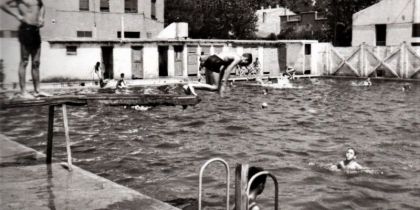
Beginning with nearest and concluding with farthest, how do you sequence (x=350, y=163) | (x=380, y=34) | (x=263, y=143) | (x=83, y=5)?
1. (x=350, y=163)
2. (x=263, y=143)
3. (x=83, y=5)
4. (x=380, y=34)

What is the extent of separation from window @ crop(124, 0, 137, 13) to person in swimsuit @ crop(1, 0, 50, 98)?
40.1 m

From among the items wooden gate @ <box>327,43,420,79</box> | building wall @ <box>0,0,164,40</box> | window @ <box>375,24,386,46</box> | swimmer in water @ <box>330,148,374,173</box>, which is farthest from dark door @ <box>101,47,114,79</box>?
swimmer in water @ <box>330,148,374,173</box>

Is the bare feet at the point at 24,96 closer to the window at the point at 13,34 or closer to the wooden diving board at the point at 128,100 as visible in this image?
the wooden diving board at the point at 128,100

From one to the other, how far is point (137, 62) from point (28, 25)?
118 feet

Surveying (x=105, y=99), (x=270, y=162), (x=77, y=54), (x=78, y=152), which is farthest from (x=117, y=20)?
(x=105, y=99)

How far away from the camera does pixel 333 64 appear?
4956cm

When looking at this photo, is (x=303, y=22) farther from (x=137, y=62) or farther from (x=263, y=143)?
(x=263, y=143)

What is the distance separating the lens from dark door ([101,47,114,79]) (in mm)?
41281

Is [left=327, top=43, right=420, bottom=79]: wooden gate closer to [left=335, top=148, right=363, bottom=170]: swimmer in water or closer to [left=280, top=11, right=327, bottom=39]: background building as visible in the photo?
[left=280, top=11, right=327, bottom=39]: background building

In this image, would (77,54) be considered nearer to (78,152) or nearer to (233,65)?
(78,152)

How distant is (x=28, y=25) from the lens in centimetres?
632

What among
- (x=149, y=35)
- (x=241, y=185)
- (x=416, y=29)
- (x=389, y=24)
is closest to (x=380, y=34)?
(x=389, y=24)

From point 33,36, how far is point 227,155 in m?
13.2

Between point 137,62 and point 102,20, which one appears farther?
point 102,20
